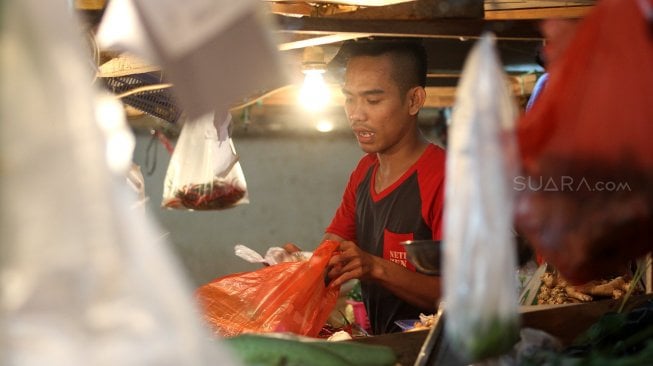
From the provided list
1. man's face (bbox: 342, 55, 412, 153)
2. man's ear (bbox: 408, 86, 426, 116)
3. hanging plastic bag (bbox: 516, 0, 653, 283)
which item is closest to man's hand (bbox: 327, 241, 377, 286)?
man's face (bbox: 342, 55, 412, 153)

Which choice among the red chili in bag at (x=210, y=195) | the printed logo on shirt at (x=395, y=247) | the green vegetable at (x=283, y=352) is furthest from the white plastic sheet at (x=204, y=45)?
the red chili in bag at (x=210, y=195)

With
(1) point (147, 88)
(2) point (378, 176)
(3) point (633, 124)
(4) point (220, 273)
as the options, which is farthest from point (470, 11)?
(4) point (220, 273)

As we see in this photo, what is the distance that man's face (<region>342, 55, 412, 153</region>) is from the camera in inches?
160

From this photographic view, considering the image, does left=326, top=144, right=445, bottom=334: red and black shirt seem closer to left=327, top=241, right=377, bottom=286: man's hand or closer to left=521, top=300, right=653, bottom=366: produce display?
left=327, top=241, right=377, bottom=286: man's hand

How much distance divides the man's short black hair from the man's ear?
3 centimetres

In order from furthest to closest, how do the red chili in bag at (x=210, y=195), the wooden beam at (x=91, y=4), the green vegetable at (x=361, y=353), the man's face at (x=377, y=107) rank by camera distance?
1. the red chili in bag at (x=210, y=195)
2. the man's face at (x=377, y=107)
3. the wooden beam at (x=91, y=4)
4. the green vegetable at (x=361, y=353)

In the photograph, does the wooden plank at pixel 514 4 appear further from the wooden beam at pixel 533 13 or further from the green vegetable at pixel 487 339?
the green vegetable at pixel 487 339

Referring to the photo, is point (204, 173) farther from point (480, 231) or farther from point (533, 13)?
point (480, 231)

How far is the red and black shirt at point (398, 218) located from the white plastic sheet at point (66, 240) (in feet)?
8.45

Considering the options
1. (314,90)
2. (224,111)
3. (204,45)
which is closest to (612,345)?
(224,111)

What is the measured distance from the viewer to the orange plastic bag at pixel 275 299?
3.36 metres

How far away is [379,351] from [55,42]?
3.55 ft

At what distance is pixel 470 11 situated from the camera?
375 cm

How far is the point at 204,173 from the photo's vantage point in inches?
211
